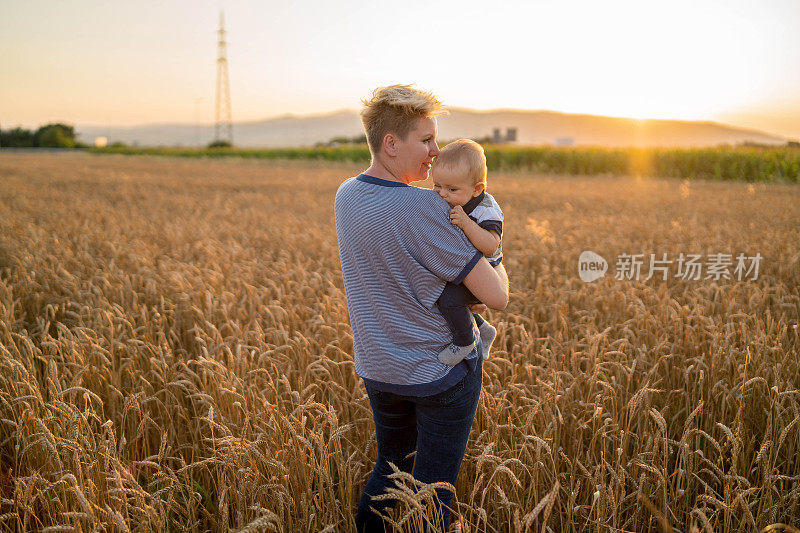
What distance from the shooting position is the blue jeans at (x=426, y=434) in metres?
1.89

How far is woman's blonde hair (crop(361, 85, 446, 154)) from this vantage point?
1625 millimetres

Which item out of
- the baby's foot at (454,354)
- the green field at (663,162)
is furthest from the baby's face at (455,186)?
the green field at (663,162)

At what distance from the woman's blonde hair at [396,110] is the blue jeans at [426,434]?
0.89 m

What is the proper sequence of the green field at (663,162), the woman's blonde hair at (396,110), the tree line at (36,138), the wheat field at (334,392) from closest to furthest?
the woman's blonde hair at (396,110), the wheat field at (334,392), the green field at (663,162), the tree line at (36,138)

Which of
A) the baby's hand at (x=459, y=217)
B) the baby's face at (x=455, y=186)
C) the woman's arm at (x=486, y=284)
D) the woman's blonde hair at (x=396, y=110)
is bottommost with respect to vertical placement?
the woman's arm at (x=486, y=284)

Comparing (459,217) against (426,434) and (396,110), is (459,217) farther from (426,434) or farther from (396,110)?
(426,434)

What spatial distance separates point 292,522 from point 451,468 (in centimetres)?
77

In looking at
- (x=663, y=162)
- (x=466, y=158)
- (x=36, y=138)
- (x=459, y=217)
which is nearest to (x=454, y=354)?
(x=459, y=217)

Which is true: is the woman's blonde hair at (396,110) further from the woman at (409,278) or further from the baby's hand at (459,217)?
the baby's hand at (459,217)

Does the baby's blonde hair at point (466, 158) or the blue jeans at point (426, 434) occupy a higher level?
the baby's blonde hair at point (466, 158)

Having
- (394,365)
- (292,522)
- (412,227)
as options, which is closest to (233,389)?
(292,522)

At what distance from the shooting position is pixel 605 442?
8.66 feet

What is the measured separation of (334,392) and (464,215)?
1.72 meters

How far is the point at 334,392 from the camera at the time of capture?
9.93 ft
